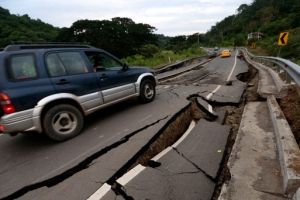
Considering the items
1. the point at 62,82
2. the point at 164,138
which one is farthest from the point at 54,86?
the point at 164,138

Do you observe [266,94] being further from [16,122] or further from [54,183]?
[16,122]

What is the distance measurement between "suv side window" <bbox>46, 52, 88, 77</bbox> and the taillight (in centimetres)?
91

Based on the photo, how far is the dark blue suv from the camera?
314 centimetres

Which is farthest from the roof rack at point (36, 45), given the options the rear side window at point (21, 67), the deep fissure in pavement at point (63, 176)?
the deep fissure in pavement at point (63, 176)

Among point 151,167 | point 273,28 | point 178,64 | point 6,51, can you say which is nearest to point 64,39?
point 178,64

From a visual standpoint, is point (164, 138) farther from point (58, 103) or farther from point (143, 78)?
point (143, 78)

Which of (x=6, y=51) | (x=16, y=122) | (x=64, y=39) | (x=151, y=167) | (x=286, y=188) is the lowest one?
(x=151, y=167)

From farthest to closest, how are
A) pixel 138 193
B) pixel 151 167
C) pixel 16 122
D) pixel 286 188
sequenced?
pixel 16 122 → pixel 151 167 → pixel 138 193 → pixel 286 188

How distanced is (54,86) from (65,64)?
2.01 feet

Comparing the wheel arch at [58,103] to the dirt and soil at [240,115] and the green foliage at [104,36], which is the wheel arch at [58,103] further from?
the green foliage at [104,36]

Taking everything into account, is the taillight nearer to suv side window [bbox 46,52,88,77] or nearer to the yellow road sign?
suv side window [bbox 46,52,88,77]

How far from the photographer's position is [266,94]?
5.26 meters

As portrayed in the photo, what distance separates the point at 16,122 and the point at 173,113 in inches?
134

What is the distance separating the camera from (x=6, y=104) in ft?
10.0
